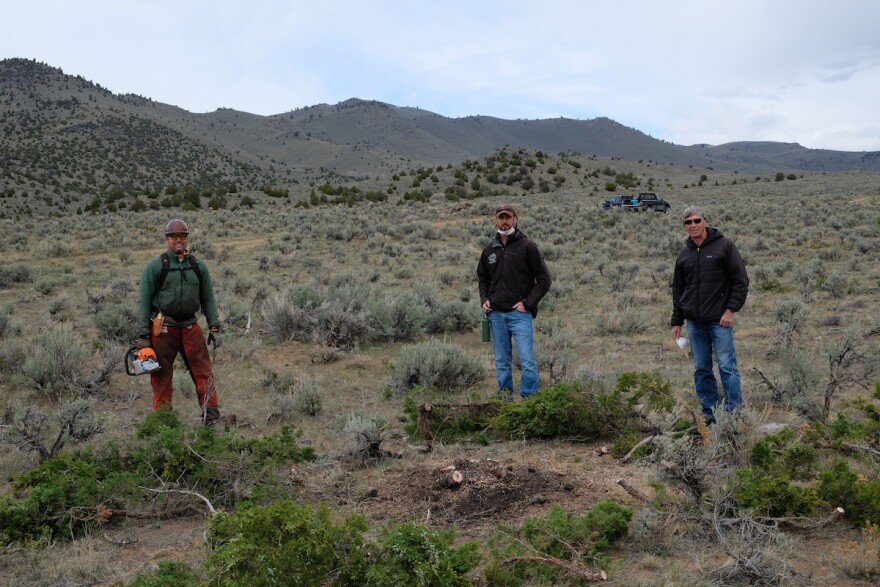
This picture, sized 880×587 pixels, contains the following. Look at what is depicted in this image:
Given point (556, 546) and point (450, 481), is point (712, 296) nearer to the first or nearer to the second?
point (450, 481)

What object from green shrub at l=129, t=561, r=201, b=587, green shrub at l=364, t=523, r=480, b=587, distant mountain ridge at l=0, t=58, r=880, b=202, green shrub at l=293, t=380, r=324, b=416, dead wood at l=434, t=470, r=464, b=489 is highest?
distant mountain ridge at l=0, t=58, r=880, b=202

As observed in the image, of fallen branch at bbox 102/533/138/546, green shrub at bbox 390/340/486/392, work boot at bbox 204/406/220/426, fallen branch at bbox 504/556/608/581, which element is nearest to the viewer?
fallen branch at bbox 504/556/608/581

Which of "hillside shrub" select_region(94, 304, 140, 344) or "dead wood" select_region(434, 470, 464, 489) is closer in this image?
"dead wood" select_region(434, 470, 464, 489)

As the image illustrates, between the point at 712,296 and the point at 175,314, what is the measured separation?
195 inches

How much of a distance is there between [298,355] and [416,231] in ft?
48.3

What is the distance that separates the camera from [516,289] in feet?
21.4

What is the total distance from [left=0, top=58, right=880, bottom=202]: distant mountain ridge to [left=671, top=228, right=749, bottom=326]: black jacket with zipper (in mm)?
50874

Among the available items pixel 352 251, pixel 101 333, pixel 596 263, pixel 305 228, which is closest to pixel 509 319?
pixel 101 333

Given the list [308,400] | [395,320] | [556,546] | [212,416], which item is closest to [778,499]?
[556,546]

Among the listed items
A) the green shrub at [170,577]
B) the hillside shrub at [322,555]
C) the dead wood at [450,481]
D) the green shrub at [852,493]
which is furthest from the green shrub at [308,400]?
the green shrub at [852,493]

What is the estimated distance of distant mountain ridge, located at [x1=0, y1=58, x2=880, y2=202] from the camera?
Answer: 5691cm

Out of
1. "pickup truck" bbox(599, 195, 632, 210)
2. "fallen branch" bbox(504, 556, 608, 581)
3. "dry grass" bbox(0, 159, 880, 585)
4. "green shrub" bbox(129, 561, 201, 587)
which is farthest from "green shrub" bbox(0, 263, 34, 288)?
"pickup truck" bbox(599, 195, 632, 210)

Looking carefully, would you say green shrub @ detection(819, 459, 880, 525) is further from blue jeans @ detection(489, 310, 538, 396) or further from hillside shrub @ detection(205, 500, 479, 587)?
blue jeans @ detection(489, 310, 538, 396)

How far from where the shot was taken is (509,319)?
21.6ft
